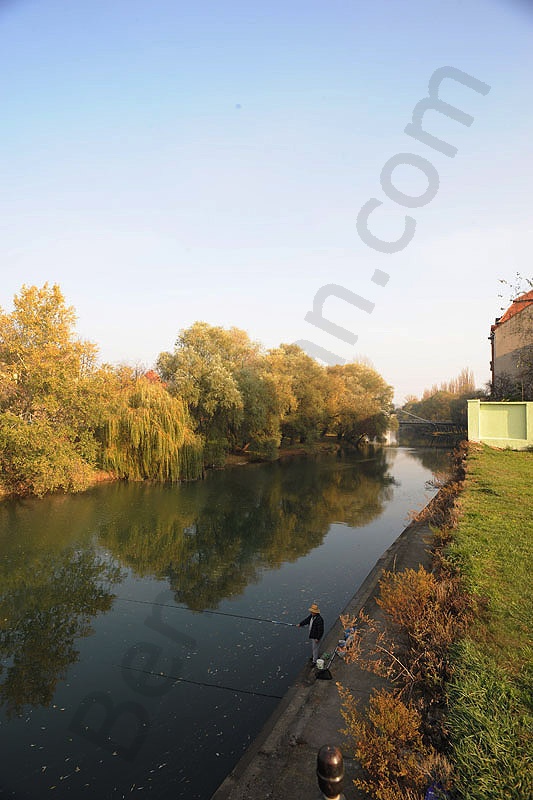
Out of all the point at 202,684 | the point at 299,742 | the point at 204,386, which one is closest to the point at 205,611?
the point at 202,684

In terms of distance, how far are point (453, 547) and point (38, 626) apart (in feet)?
24.1

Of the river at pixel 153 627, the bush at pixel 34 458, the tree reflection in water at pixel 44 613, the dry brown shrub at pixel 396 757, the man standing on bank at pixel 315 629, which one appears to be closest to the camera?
the dry brown shrub at pixel 396 757

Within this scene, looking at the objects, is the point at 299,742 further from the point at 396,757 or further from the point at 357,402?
the point at 357,402

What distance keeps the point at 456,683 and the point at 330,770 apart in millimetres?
1446

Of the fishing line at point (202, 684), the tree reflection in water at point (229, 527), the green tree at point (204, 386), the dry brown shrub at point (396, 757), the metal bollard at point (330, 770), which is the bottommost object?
the fishing line at point (202, 684)

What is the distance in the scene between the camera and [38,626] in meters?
8.44

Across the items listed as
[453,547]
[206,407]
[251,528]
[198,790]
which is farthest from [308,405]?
[198,790]

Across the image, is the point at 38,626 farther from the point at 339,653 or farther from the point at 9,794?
the point at 339,653

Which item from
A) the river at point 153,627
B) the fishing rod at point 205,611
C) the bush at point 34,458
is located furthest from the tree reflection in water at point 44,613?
the bush at point 34,458

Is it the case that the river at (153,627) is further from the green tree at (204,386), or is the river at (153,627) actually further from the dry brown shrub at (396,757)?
the green tree at (204,386)

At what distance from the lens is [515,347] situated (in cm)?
2900

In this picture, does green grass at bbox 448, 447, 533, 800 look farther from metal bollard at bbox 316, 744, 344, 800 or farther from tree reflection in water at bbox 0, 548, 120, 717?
tree reflection in water at bbox 0, 548, 120, 717

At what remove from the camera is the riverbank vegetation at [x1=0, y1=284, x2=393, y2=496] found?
18.9m

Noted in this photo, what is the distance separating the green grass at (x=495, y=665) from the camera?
296 cm
